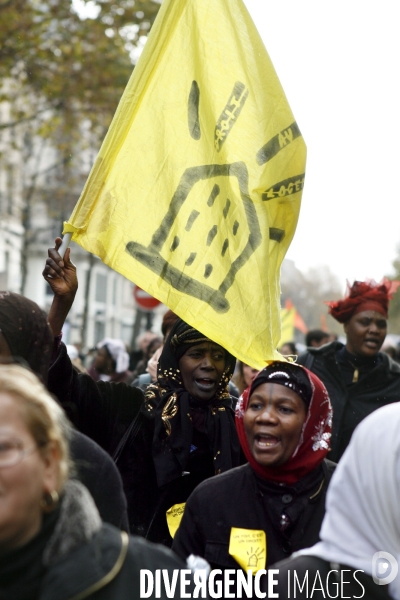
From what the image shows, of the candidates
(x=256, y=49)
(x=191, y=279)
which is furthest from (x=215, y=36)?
(x=191, y=279)

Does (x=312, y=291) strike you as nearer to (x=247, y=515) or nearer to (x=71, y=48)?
(x=71, y=48)

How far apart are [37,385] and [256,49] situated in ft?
8.98

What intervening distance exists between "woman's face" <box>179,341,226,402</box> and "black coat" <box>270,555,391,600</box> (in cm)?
206

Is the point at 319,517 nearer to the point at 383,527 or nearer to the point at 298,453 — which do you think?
the point at 298,453

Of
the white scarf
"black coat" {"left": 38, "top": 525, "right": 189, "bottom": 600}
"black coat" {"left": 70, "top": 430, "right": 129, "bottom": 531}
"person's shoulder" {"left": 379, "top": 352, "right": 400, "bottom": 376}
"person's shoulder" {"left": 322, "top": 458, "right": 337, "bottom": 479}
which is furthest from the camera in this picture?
"person's shoulder" {"left": 379, "top": 352, "right": 400, "bottom": 376}

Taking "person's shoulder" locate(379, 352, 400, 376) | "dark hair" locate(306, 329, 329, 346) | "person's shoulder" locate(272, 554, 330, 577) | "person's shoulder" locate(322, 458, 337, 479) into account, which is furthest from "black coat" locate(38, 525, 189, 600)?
"dark hair" locate(306, 329, 329, 346)

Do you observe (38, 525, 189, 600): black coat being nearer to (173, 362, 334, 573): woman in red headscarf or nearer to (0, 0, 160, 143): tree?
(173, 362, 334, 573): woman in red headscarf

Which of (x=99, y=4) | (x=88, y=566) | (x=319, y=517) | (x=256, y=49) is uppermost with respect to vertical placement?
(x=99, y=4)

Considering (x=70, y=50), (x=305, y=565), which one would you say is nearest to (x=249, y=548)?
(x=305, y=565)

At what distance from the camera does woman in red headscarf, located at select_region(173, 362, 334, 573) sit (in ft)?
11.7

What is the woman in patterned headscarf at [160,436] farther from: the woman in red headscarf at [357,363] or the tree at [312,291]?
the tree at [312,291]

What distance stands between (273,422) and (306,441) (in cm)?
15

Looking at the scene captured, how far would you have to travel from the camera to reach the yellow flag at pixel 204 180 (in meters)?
4.27

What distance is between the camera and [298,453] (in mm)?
3773
